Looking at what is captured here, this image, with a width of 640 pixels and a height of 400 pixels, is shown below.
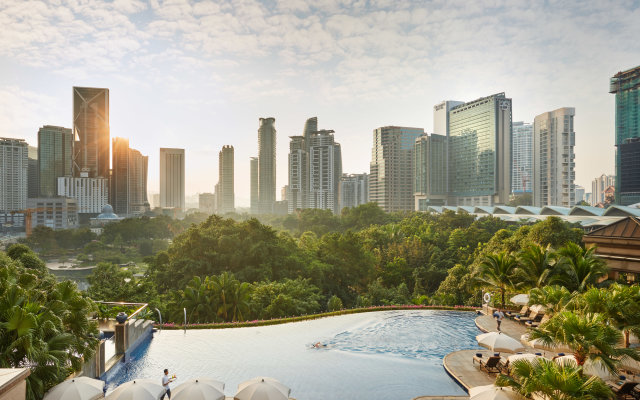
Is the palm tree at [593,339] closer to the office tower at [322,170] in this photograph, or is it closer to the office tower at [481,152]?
the office tower at [481,152]

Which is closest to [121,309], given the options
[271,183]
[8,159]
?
[8,159]

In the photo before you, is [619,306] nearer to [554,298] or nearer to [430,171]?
[554,298]

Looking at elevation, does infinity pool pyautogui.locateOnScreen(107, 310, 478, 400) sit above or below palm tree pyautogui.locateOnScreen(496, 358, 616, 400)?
below

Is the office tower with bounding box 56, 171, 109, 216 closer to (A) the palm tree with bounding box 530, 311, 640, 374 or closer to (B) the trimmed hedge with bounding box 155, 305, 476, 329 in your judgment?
(B) the trimmed hedge with bounding box 155, 305, 476, 329

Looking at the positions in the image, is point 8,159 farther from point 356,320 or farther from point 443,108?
point 443,108

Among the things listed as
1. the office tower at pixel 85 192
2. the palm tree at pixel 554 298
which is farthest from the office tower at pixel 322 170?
the palm tree at pixel 554 298

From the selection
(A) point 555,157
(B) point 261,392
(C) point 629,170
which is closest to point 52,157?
(B) point 261,392

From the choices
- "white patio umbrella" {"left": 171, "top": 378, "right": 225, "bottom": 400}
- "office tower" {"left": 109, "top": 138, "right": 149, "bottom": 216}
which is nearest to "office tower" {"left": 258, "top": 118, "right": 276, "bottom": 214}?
"office tower" {"left": 109, "top": 138, "right": 149, "bottom": 216}
